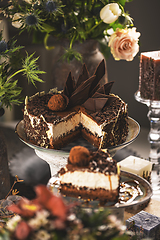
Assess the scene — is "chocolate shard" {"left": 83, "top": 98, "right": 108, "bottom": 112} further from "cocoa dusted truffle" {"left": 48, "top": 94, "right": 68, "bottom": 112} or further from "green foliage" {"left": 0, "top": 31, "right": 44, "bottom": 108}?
"green foliage" {"left": 0, "top": 31, "right": 44, "bottom": 108}

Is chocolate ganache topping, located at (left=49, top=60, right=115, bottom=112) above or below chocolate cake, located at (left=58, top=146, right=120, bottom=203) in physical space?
above

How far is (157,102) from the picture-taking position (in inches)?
62.4

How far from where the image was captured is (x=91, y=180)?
3.27 feet

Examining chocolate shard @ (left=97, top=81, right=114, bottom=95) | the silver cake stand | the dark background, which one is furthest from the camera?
the dark background

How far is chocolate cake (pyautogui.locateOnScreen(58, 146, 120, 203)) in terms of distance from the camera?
38.5 inches

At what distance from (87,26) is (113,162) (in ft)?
3.40

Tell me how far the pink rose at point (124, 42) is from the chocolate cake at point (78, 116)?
230mm

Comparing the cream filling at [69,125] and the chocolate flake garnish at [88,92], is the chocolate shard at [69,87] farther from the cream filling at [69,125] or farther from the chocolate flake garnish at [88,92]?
the cream filling at [69,125]

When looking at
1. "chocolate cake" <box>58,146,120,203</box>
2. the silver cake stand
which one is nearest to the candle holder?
the silver cake stand

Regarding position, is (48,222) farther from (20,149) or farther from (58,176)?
(20,149)

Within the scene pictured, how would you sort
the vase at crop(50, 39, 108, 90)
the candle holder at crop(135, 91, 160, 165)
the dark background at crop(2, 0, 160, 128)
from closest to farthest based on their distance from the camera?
1. the candle holder at crop(135, 91, 160, 165)
2. the vase at crop(50, 39, 108, 90)
3. the dark background at crop(2, 0, 160, 128)

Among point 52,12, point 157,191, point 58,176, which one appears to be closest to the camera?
point 58,176

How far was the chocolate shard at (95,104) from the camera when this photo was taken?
1429 millimetres

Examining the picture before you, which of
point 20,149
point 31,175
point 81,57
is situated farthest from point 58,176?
point 20,149
